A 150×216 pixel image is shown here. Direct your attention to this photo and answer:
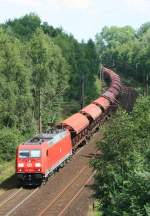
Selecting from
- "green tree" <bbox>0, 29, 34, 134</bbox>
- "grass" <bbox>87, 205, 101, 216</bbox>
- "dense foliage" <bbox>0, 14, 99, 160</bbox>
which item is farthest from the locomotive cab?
"green tree" <bbox>0, 29, 34, 134</bbox>

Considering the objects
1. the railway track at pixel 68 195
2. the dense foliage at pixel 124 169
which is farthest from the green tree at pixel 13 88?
the dense foliage at pixel 124 169

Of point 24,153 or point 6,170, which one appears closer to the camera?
point 24,153

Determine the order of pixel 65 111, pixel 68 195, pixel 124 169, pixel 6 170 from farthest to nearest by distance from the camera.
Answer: pixel 65 111 → pixel 6 170 → pixel 68 195 → pixel 124 169

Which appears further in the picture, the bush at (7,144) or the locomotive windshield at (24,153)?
the bush at (7,144)

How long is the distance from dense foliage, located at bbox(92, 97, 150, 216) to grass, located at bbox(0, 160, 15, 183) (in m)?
12.0

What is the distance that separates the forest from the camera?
2286 cm

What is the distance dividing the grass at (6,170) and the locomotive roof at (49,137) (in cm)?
403

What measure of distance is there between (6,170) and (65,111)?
1625 inches

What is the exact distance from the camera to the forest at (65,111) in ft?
75.0

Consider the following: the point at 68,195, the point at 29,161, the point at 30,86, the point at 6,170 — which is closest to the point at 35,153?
the point at 29,161

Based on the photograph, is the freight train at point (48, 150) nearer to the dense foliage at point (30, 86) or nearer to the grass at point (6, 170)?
the grass at point (6, 170)

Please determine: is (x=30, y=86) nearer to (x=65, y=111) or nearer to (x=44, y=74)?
(x=44, y=74)

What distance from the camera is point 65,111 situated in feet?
288

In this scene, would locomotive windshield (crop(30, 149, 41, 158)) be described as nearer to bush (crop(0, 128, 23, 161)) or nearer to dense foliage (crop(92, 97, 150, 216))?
dense foliage (crop(92, 97, 150, 216))
